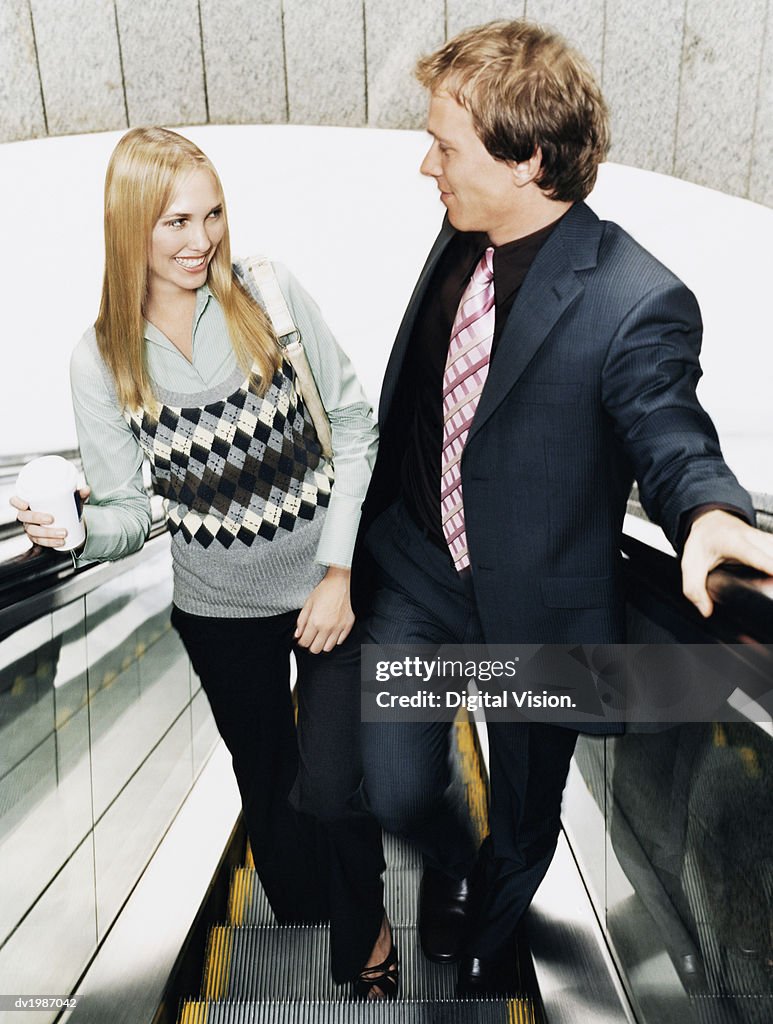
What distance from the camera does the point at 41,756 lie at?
1621mm

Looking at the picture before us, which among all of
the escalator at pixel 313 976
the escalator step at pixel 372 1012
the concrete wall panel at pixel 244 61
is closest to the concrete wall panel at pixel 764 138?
the concrete wall panel at pixel 244 61

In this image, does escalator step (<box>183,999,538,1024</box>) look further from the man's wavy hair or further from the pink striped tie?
the man's wavy hair

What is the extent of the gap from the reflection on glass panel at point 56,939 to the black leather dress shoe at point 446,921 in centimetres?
72

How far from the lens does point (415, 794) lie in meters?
1.70

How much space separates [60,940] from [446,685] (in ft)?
2.77

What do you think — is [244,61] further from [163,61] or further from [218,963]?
[218,963]

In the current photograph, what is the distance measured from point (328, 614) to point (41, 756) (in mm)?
581

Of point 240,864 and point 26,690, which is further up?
point 26,690

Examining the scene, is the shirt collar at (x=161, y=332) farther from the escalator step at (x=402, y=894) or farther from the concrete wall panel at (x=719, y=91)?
the escalator step at (x=402, y=894)

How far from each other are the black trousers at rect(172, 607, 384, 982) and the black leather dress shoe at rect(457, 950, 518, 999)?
0.68 feet

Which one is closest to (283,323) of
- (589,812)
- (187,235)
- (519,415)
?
(187,235)

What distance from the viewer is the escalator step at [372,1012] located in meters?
1.79

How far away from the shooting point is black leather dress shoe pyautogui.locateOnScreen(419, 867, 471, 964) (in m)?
1.99

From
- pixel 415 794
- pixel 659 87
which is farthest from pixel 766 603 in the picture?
pixel 659 87
